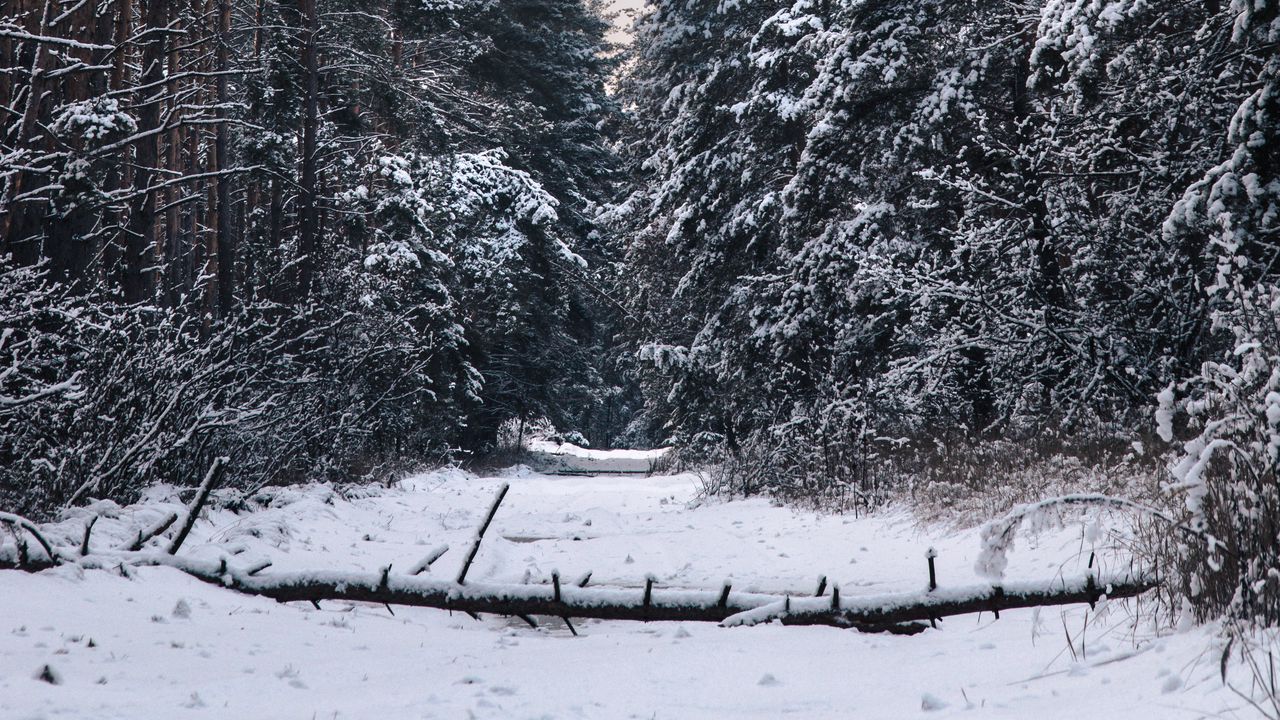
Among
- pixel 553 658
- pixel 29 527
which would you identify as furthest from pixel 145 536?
pixel 553 658

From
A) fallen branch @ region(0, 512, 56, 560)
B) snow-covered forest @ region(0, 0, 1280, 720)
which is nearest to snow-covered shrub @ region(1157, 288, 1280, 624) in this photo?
snow-covered forest @ region(0, 0, 1280, 720)

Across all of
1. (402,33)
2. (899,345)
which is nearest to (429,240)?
(402,33)

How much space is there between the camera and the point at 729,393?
64.0ft

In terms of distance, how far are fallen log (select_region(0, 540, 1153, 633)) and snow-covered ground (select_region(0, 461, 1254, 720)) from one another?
0.37ft

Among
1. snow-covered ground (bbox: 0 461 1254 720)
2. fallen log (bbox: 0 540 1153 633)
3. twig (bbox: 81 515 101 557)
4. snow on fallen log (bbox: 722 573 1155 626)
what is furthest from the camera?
twig (bbox: 81 515 101 557)

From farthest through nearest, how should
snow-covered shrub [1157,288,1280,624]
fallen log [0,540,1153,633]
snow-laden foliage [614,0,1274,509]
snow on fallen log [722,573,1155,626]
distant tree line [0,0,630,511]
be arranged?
snow-laden foliage [614,0,1274,509] < distant tree line [0,0,630,511] < fallen log [0,540,1153,633] < snow on fallen log [722,573,1155,626] < snow-covered shrub [1157,288,1280,624]

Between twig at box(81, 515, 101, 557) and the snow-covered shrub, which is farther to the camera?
twig at box(81, 515, 101, 557)

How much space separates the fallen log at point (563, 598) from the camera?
5.40 m

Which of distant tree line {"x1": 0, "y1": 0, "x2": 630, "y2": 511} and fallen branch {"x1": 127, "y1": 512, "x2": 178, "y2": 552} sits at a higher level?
distant tree line {"x1": 0, "y1": 0, "x2": 630, "y2": 511}

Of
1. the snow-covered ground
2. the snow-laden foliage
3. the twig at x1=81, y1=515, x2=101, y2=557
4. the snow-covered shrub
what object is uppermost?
the snow-laden foliage

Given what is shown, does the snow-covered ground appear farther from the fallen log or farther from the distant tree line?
the distant tree line

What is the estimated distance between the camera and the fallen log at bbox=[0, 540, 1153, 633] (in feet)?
17.7

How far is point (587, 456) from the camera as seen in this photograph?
43.2 m

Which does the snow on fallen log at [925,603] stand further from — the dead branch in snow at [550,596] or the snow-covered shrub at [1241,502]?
the snow-covered shrub at [1241,502]
